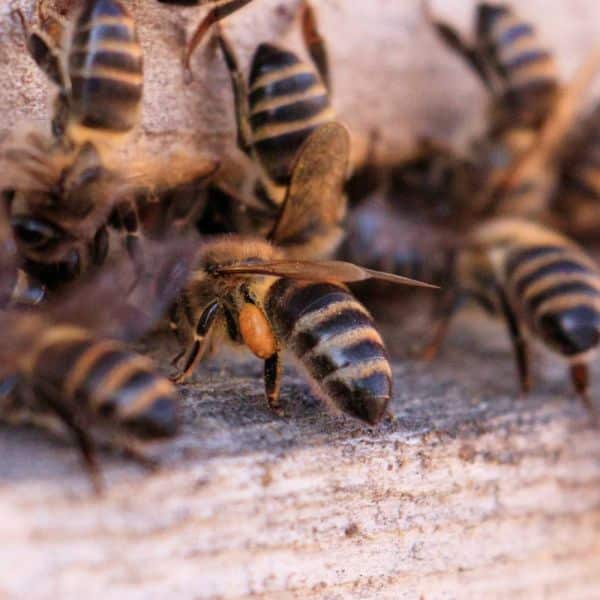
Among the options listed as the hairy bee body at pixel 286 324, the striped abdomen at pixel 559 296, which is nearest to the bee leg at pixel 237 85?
the hairy bee body at pixel 286 324

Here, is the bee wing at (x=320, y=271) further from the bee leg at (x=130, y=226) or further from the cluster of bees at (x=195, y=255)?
the bee leg at (x=130, y=226)

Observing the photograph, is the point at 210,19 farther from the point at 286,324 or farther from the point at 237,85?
the point at 286,324

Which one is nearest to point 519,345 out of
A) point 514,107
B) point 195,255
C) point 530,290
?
point 530,290

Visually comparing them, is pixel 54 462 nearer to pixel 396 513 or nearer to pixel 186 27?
pixel 396 513

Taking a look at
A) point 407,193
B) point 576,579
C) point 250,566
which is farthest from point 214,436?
point 407,193

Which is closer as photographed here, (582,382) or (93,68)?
(93,68)
